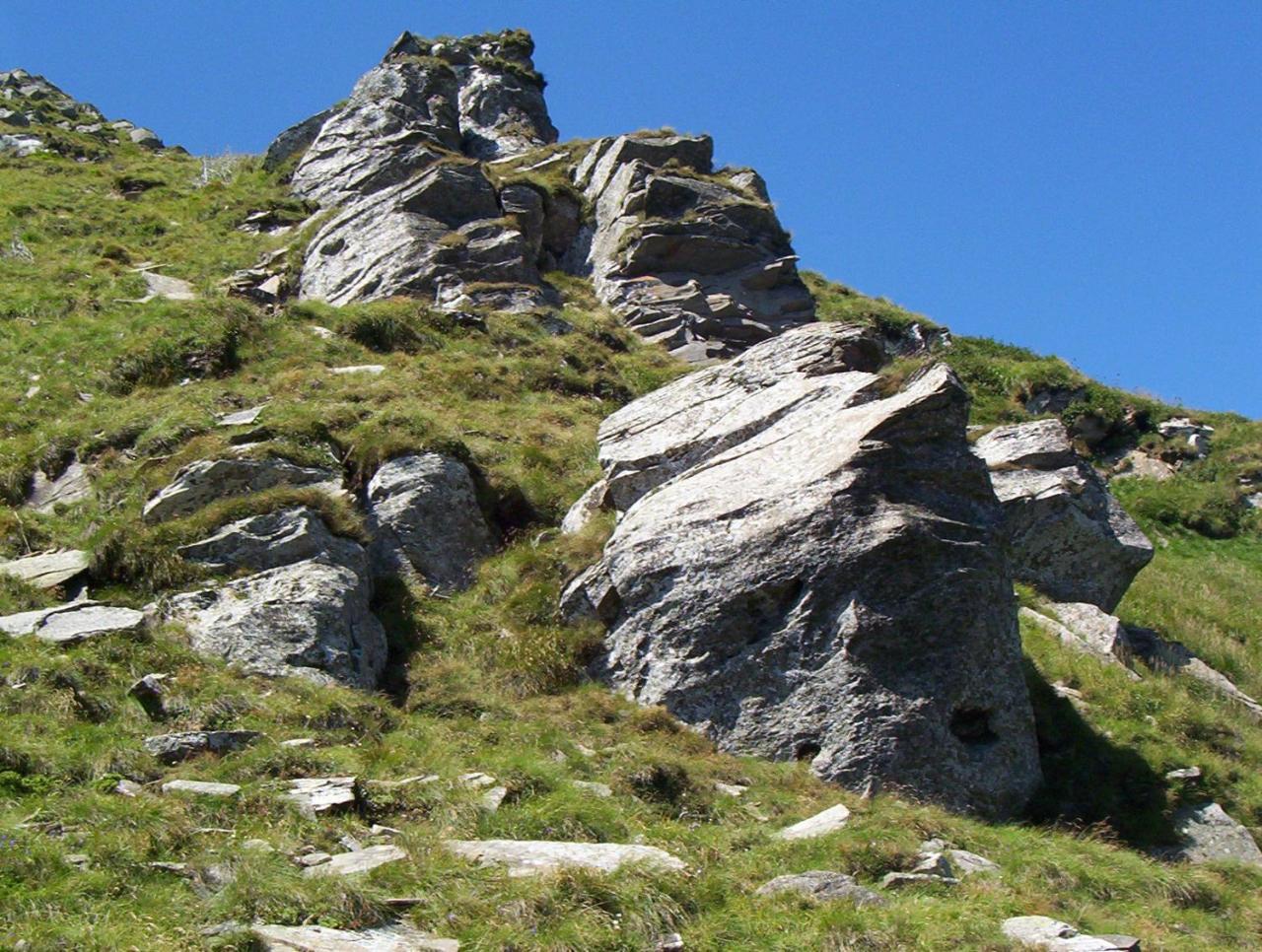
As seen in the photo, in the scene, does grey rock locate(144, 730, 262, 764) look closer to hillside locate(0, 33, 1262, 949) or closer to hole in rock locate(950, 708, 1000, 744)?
hillside locate(0, 33, 1262, 949)

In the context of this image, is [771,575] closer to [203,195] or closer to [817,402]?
[817,402]

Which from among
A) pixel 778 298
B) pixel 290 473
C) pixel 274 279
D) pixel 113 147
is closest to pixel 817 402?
pixel 290 473

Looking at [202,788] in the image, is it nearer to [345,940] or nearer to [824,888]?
[345,940]

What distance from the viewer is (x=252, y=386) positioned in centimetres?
2431

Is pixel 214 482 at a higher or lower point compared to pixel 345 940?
higher

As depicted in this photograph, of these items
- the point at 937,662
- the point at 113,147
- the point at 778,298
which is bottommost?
the point at 937,662

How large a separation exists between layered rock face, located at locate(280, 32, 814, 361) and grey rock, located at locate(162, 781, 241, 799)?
21325 millimetres

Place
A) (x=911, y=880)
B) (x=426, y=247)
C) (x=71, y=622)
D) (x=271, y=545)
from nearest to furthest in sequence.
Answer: (x=911, y=880), (x=71, y=622), (x=271, y=545), (x=426, y=247)

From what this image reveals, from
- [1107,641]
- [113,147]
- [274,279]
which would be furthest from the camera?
[113,147]

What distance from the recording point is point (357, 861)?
9.92 metres

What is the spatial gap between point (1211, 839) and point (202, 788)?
11589 millimetres

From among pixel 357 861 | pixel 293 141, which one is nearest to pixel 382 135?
pixel 293 141

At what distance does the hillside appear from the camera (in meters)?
9.78

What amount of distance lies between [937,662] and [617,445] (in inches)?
292
